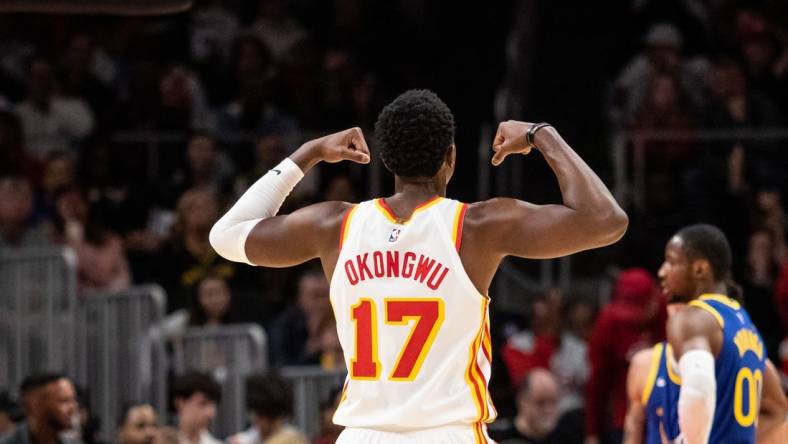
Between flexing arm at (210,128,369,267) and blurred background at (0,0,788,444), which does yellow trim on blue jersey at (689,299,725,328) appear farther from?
blurred background at (0,0,788,444)

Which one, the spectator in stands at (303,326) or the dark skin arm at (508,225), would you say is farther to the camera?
the spectator in stands at (303,326)

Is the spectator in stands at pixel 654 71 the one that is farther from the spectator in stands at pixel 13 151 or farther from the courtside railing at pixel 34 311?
the courtside railing at pixel 34 311

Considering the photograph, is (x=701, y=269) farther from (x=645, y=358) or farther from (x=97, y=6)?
(x=97, y=6)

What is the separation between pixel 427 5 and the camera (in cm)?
1552

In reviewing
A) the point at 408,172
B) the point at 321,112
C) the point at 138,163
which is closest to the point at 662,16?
the point at 321,112

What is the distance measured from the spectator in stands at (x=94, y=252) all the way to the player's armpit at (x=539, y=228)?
6592 millimetres

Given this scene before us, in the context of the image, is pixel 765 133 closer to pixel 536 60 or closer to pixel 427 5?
pixel 536 60

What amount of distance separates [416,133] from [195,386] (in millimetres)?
5151

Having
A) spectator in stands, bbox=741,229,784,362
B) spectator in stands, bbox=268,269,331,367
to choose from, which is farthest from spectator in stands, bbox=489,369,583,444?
spectator in stands, bbox=741,229,784,362

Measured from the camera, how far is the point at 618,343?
10.2 metres

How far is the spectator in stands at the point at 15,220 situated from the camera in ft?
35.8

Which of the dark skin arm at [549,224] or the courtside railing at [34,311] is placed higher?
the dark skin arm at [549,224]

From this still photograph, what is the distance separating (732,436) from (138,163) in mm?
7323

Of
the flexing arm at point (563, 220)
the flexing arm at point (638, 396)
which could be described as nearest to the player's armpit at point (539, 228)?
the flexing arm at point (563, 220)
